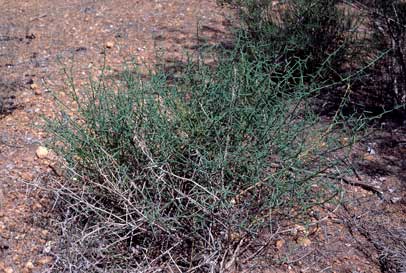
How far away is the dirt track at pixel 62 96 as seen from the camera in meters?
2.69

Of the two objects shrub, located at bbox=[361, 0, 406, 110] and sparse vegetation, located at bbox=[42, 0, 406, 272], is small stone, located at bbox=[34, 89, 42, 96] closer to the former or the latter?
sparse vegetation, located at bbox=[42, 0, 406, 272]

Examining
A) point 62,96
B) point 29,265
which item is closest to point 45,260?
point 29,265

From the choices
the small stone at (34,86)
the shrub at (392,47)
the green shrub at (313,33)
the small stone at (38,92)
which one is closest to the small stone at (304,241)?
the shrub at (392,47)

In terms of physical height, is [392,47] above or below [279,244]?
above

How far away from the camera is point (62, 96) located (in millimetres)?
4129

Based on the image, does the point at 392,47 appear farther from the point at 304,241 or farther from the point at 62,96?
the point at 62,96

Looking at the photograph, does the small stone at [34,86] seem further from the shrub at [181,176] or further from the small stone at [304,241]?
the small stone at [304,241]

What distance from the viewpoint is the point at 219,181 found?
2.34 m

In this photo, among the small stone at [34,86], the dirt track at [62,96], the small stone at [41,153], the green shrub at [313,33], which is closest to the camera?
the dirt track at [62,96]

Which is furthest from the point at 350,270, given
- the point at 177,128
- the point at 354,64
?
the point at 354,64

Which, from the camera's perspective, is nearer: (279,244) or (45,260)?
(45,260)

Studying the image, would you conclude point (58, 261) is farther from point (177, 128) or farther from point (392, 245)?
point (392, 245)

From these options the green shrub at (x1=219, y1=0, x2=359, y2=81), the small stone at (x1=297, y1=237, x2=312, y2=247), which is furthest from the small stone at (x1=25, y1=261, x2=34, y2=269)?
the green shrub at (x1=219, y1=0, x2=359, y2=81)

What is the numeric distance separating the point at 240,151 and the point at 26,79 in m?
2.56
